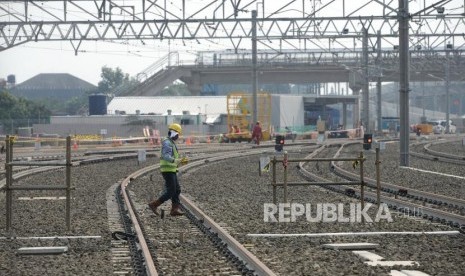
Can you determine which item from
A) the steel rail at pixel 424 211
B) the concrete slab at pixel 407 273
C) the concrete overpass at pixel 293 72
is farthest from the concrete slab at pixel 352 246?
the concrete overpass at pixel 293 72

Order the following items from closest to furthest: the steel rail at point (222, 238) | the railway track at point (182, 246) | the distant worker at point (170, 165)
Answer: the steel rail at point (222, 238), the railway track at point (182, 246), the distant worker at point (170, 165)

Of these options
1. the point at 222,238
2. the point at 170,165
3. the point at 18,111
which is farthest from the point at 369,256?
the point at 18,111

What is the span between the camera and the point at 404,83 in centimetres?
3256

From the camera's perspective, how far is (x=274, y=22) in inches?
2074

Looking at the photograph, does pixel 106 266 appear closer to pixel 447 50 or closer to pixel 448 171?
pixel 448 171

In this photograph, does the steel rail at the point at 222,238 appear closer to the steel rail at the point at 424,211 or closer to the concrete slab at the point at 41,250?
the concrete slab at the point at 41,250

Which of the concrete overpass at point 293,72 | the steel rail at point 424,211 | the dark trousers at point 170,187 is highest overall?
the concrete overpass at point 293,72

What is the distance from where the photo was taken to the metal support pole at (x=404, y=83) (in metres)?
32.3

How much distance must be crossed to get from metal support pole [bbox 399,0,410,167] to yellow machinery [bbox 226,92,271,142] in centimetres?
3415

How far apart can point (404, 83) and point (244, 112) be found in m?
36.7


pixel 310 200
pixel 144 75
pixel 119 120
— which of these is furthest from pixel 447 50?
pixel 310 200

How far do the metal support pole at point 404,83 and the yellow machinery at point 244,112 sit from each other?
112ft

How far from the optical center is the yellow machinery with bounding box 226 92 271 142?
68.0 m

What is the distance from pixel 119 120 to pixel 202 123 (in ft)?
Answer: 25.6
